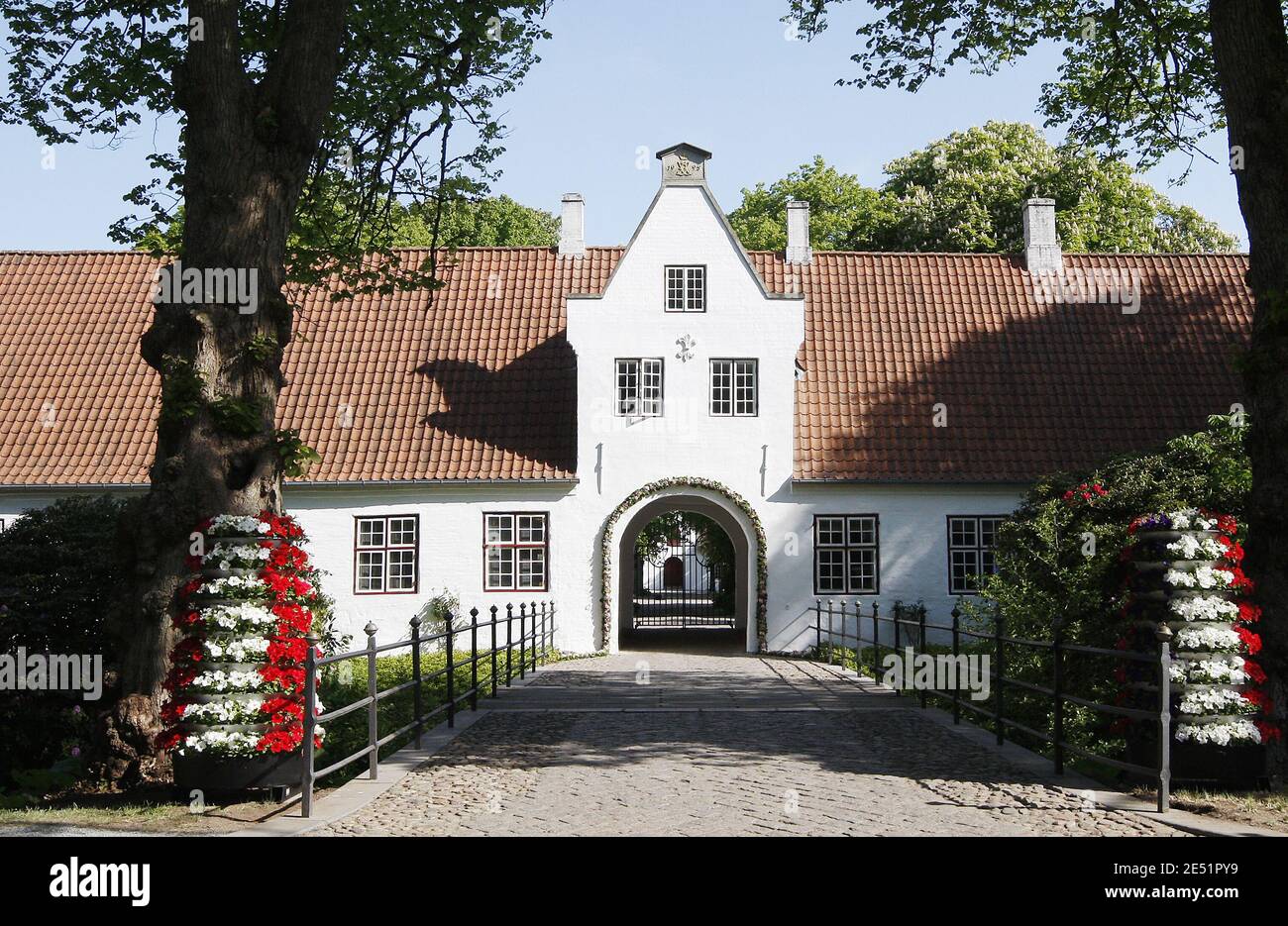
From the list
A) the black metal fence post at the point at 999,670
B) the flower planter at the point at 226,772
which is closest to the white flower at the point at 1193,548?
the black metal fence post at the point at 999,670

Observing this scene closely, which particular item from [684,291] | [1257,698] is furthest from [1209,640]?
[684,291]

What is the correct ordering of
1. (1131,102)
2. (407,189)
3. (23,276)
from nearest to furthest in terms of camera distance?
1. (407,189)
2. (1131,102)
3. (23,276)

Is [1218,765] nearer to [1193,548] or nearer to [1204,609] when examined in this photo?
[1204,609]

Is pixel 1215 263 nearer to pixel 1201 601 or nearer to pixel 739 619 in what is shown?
pixel 739 619

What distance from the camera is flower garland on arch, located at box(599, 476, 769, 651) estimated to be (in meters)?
25.2

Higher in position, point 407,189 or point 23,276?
point 23,276

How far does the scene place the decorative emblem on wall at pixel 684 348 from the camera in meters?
25.6

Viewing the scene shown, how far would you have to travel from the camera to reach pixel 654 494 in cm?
2538

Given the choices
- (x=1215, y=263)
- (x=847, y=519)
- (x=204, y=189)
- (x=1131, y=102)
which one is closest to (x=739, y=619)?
(x=847, y=519)

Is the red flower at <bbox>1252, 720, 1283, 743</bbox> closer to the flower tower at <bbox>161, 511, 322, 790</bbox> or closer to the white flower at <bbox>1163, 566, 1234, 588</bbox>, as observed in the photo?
the white flower at <bbox>1163, 566, 1234, 588</bbox>

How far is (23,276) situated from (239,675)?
79.2 ft

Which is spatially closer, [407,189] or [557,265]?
[407,189]

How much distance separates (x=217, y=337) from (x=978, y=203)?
33883 millimetres

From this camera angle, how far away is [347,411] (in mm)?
26531
